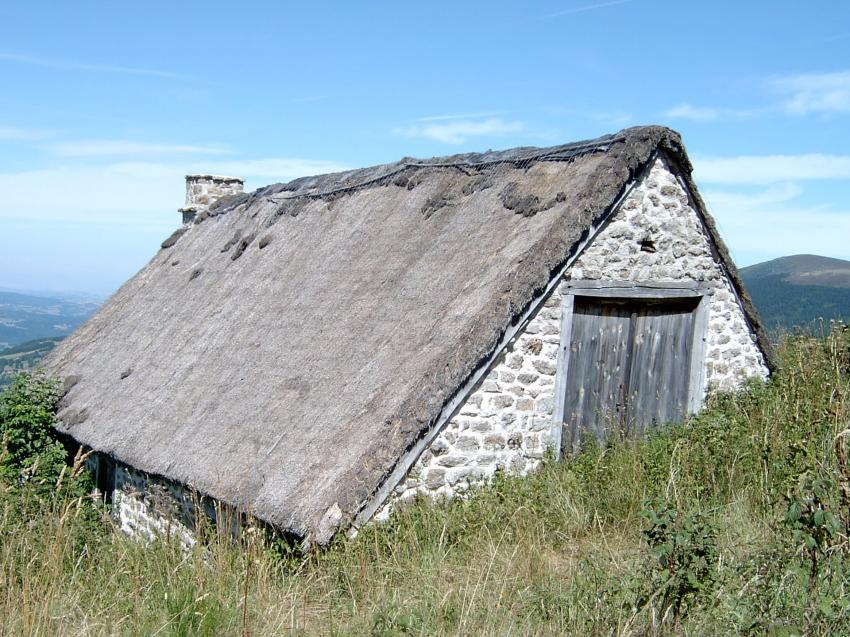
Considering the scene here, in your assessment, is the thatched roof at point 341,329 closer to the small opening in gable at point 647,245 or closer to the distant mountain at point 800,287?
the small opening in gable at point 647,245

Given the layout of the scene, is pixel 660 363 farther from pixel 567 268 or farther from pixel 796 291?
pixel 796 291

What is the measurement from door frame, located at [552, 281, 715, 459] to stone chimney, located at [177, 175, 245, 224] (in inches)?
397

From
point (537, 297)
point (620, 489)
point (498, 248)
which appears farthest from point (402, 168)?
point (620, 489)

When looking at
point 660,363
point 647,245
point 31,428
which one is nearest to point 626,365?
point 660,363

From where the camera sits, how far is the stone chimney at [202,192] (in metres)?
15.6

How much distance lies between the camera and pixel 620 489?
6.15 m

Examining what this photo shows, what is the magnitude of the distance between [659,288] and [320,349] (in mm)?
3391

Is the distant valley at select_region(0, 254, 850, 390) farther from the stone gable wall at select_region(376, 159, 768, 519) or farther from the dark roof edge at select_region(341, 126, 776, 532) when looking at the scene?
the stone gable wall at select_region(376, 159, 768, 519)

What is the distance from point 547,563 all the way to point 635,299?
3613mm

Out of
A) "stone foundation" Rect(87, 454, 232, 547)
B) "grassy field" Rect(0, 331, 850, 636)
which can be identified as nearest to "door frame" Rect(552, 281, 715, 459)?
"grassy field" Rect(0, 331, 850, 636)

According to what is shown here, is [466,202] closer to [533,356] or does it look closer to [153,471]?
[533,356]

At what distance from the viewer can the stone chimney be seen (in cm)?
1555

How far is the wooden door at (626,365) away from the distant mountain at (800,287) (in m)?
8.84

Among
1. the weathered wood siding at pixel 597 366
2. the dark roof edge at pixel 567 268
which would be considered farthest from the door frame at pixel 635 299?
the dark roof edge at pixel 567 268
